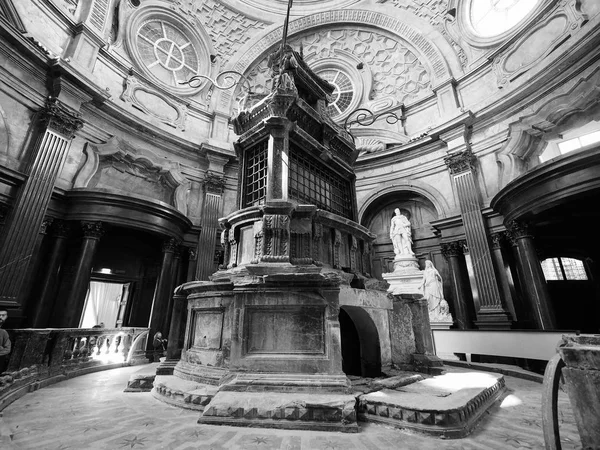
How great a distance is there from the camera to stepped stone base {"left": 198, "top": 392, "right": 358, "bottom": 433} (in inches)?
118

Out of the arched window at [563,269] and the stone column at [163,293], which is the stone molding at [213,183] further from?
the arched window at [563,269]

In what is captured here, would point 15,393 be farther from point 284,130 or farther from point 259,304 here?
point 284,130

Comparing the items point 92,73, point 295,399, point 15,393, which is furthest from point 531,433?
point 92,73

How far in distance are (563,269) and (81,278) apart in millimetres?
19791

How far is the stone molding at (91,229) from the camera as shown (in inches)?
347

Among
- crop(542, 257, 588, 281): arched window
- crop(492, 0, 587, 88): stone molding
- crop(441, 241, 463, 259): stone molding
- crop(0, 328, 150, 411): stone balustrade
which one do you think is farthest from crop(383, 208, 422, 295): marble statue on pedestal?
crop(0, 328, 150, 411): stone balustrade

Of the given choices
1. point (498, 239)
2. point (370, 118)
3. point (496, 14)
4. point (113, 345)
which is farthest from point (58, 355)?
point (496, 14)

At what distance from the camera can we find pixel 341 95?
16.5 meters

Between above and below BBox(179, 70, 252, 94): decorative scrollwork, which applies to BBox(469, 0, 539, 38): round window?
above

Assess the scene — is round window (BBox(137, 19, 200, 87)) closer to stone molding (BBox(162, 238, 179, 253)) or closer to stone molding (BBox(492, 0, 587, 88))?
stone molding (BBox(162, 238, 179, 253))

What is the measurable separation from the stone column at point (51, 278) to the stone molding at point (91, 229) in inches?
23.7

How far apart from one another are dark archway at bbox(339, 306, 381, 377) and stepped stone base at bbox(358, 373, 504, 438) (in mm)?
764

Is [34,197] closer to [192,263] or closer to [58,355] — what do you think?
[58,355]

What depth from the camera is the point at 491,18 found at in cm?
1221
